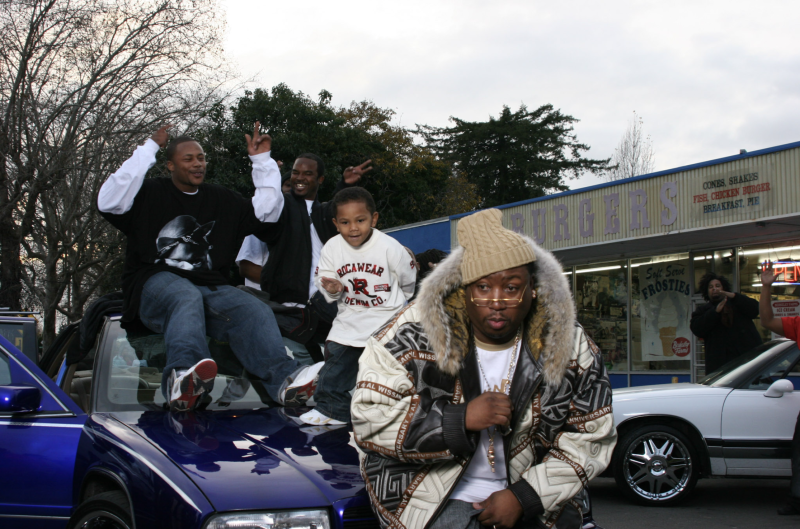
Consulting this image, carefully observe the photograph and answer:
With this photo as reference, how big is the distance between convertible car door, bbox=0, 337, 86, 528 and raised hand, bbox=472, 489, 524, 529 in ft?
6.43

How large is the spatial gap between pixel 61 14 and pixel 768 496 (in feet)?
57.3

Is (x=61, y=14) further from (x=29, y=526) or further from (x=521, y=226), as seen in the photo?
(x=29, y=526)

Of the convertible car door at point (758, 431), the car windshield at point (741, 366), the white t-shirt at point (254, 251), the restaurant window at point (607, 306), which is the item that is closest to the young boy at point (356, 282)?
the white t-shirt at point (254, 251)

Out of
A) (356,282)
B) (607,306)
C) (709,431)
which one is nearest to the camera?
(356,282)

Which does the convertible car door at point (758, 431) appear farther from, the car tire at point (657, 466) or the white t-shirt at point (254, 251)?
the white t-shirt at point (254, 251)

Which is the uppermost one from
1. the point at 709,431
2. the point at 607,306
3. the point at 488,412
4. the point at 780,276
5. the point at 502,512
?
the point at 780,276

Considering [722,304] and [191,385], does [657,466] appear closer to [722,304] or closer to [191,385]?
[722,304]

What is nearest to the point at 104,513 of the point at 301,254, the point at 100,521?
the point at 100,521

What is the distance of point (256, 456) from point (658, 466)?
15.7 ft

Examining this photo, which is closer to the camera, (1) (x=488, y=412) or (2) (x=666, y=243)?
(1) (x=488, y=412)

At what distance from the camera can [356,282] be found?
3926 millimetres

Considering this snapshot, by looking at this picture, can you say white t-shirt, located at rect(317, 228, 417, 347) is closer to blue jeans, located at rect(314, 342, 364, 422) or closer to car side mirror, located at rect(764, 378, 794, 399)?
blue jeans, located at rect(314, 342, 364, 422)

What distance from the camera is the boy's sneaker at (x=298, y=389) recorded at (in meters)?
3.64

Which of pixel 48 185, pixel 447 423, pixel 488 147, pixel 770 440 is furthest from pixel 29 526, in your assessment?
pixel 488 147
